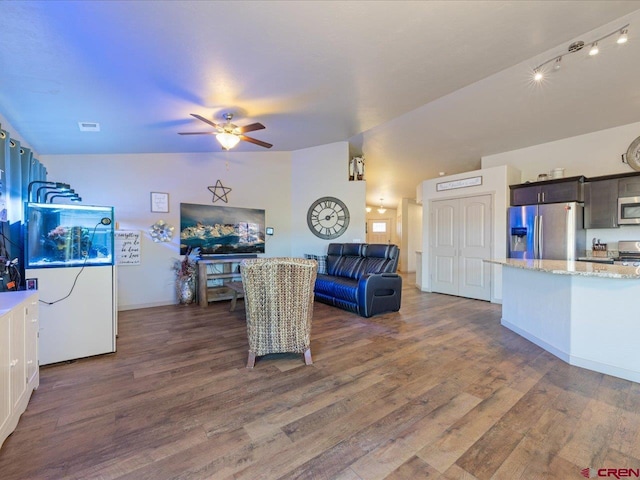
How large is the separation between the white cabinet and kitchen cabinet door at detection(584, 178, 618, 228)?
273 inches

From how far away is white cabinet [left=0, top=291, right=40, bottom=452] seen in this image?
1.55 m

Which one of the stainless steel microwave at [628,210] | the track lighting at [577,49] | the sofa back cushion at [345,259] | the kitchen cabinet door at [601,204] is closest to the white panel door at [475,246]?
the kitchen cabinet door at [601,204]

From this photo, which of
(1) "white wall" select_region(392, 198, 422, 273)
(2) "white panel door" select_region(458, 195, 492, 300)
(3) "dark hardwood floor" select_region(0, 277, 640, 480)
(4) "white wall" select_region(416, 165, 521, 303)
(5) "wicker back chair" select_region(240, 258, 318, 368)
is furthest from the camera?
(1) "white wall" select_region(392, 198, 422, 273)

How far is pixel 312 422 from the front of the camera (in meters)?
1.77

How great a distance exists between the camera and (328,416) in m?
1.82

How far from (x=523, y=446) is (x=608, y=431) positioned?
0.64 meters

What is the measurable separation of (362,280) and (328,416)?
2480 millimetres

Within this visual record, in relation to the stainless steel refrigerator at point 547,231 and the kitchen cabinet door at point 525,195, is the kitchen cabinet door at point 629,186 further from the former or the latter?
the kitchen cabinet door at point 525,195

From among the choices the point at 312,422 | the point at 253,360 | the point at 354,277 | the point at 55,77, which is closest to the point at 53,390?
the point at 253,360

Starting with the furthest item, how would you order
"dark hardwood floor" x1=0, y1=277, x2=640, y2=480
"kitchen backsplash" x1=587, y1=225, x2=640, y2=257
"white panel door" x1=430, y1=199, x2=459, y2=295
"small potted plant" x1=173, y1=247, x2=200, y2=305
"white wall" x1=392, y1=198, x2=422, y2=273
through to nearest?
"white wall" x1=392, y1=198, x2=422, y2=273 → "white panel door" x1=430, y1=199, x2=459, y2=295 → "small potted plant" x1=173, y1=247, x2=200, y2=305 → "kitchen backsplash" x1=587, y1=225, x2=640, y2=257 → "dark hardwood floor" x1=0, y1=277, x2=640, y2=480

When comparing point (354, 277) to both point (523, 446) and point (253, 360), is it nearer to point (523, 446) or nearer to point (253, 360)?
point (253, 360)

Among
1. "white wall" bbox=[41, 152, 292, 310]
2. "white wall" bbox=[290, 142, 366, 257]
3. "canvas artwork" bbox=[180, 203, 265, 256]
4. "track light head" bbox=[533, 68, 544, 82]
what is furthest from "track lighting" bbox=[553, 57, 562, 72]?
"canvas artwork" bbox=[180, 203, 265, 256]

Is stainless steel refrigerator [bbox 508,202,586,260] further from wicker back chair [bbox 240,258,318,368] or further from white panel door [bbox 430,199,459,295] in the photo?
wicker back chair [bbox 240,258,318,368]

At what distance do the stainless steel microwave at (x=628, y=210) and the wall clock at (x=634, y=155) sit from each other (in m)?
0.53
